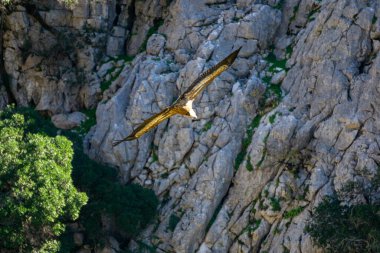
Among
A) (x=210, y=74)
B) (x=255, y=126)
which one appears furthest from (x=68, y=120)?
(x=210, y=74)

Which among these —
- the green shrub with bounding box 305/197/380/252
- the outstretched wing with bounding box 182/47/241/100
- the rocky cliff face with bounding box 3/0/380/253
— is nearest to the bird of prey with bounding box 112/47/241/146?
the outstretched wing with bounding box 182/47/241/100

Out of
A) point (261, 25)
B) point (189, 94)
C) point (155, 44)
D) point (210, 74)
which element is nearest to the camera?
point (210, 74)

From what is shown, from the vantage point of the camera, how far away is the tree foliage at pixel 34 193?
102ft

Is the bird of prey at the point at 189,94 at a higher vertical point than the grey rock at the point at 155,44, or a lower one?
lower

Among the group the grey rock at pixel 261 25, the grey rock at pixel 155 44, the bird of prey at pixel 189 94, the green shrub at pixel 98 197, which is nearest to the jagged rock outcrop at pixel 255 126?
the grey rock at pixel 261 25

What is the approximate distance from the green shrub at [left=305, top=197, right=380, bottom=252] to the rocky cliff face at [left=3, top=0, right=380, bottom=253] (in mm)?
1159

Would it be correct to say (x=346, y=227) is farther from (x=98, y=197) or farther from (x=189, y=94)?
(x=98, y=197)

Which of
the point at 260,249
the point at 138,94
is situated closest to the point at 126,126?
the point at 138,94

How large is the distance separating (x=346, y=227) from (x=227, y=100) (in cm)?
946

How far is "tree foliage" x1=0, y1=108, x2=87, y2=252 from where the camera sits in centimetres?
3100

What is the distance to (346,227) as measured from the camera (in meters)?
29.2

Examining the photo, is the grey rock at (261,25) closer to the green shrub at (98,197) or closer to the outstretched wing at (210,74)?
the green shrub at (98,197)

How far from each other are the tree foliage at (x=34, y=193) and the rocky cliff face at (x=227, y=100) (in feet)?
15.0

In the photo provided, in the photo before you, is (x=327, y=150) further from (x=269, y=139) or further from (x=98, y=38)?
(x=98, y=38)
